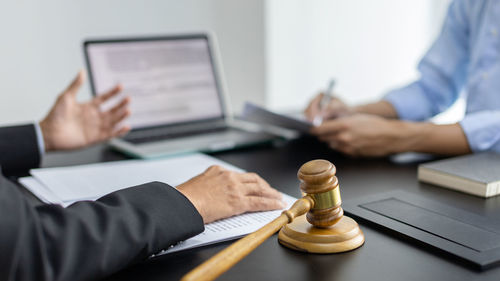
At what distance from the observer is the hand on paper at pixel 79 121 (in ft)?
4.77

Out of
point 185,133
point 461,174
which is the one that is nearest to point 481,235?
point 461,174

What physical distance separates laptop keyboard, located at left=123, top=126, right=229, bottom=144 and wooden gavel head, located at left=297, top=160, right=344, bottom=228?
93cm

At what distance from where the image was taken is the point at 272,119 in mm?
1548

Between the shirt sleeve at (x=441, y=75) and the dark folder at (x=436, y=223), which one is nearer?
the dark folder at (x=436, y=223)

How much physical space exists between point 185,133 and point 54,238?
1041 mm

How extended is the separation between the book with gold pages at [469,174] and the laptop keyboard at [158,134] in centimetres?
78

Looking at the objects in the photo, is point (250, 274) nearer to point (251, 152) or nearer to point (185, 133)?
point (251, 152)

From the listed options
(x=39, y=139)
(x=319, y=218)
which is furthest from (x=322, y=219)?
(x=39, y=139)

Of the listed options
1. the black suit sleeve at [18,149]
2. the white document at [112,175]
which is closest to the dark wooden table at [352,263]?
the white document at [112,175]

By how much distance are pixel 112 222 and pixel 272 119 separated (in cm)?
85

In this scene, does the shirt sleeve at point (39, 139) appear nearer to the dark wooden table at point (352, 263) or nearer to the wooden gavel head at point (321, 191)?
the dark wooden table at point (352, 263)

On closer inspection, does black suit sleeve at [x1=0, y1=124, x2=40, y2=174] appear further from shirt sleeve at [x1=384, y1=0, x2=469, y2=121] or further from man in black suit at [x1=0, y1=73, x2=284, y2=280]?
shirt sleeve at [x1=384, y1=0, x2=469, y2=121]

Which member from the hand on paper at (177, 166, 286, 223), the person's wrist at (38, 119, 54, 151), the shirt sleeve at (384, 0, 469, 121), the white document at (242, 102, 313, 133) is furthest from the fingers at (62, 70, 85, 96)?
the shirt sleeve at (384, 0, 469, 121)

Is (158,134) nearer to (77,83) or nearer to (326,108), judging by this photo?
(77,83)
